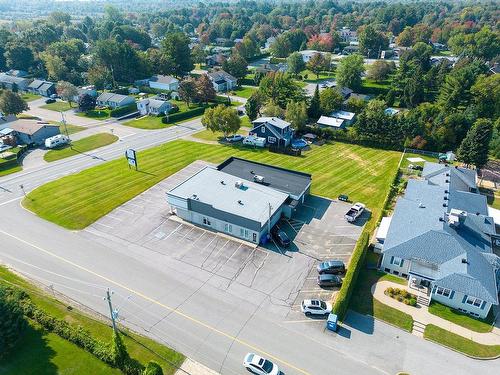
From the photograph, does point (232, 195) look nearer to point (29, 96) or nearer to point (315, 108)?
point (315, 108)

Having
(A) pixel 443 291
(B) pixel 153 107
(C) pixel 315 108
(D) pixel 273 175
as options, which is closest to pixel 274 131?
(C) pixel 315 108

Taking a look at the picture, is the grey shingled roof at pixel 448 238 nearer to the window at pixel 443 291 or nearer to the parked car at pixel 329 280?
the window at pixel 443 291

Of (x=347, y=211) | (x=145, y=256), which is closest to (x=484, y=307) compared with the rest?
(x=347, y=211)

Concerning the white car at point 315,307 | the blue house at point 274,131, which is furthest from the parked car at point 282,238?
the blue house at point 274,131

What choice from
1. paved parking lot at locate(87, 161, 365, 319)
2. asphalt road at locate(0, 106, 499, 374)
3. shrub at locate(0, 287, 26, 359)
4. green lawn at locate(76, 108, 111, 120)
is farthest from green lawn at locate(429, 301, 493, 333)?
green lawn at locate(76, 108, 111, 120)

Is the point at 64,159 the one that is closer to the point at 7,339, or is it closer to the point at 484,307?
the point at 7,339
